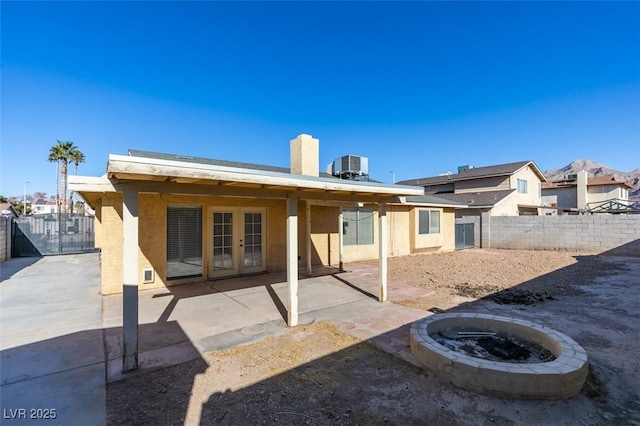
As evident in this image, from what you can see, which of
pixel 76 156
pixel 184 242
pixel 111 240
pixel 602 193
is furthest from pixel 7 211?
pixel 602 193

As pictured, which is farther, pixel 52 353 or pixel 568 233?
pixel 568 233

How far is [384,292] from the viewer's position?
6.08 metres

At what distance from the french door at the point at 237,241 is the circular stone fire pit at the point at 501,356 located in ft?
18.9

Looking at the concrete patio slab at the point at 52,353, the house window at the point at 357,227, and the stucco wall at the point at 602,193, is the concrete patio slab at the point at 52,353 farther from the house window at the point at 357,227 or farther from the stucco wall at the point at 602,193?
the stucco wall at the point at 602,193

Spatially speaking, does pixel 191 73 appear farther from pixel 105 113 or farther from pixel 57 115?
pixel 57 115

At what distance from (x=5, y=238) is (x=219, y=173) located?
14473 millimetres

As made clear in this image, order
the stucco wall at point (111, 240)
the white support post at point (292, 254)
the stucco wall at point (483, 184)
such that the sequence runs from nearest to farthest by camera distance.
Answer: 1. the white support post at point (292, 254)
2. the stucco wall at point (111, 240)
3. the stucco wall at point (483, 184)

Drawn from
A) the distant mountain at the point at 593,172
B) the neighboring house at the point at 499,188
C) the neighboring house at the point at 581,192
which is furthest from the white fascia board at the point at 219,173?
the distant mountain at the point at 593,172

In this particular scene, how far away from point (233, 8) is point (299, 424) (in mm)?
11218

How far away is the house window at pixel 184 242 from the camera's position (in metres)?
7.30

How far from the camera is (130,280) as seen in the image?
3.35m

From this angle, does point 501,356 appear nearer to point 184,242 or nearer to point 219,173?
point 219,173

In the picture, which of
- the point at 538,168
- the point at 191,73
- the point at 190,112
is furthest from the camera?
the point at 538,168

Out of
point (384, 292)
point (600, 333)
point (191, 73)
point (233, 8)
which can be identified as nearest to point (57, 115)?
point (191, 73)
